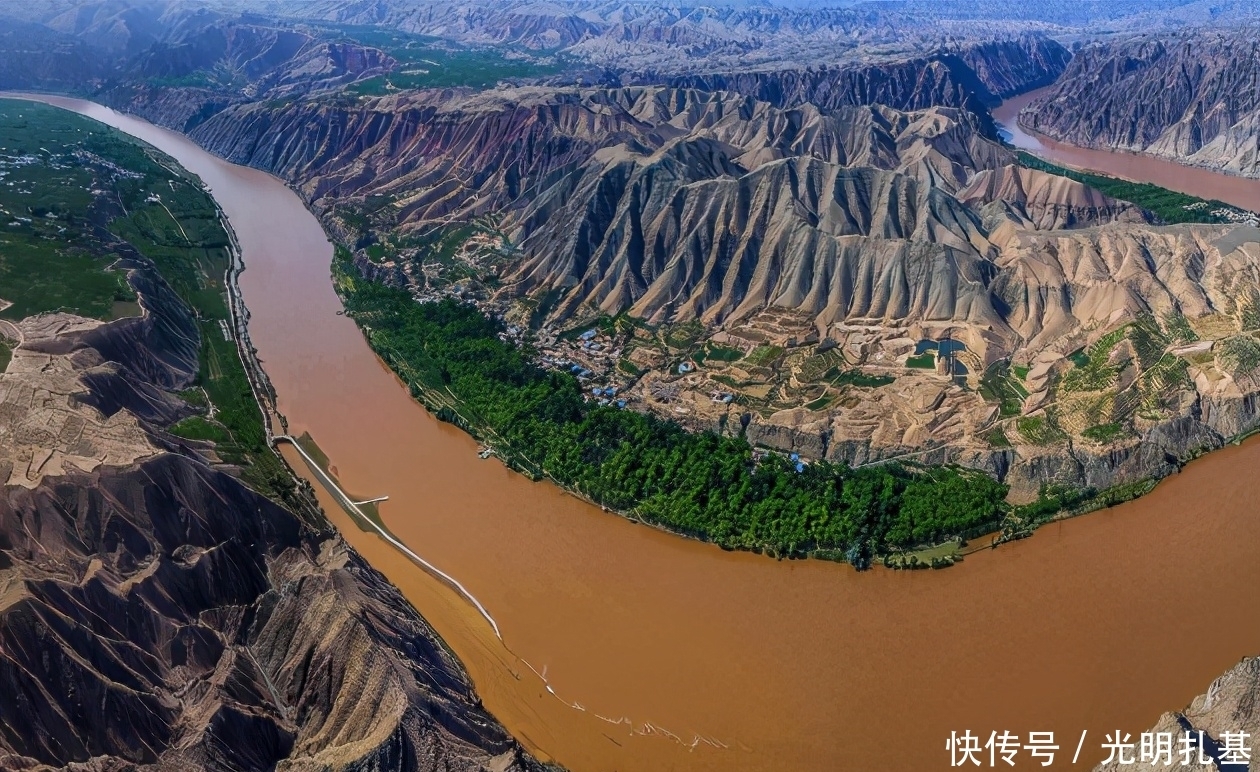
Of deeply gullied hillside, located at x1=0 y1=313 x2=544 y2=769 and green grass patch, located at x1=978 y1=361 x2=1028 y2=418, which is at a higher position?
green grass patch, located at x1=978 y1=361 x2=1028 y2=418

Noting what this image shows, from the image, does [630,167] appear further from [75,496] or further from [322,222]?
[75,496]

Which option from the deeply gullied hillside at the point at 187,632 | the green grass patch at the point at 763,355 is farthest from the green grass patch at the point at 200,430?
the green grass patch at the point at 763,355

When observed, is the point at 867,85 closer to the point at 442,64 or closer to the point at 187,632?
the point at 442,64

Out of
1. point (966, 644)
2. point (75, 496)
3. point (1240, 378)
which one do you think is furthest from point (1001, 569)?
point (75, 496)

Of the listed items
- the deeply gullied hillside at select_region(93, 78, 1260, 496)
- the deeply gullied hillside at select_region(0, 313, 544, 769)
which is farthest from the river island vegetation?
the deeply gullied hillside at select_region(0, 313, 544, 769)

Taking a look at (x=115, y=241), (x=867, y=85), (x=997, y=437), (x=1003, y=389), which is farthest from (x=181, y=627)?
(x=867, y=85)

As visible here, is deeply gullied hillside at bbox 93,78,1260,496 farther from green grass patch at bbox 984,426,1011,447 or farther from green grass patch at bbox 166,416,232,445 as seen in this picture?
green grass patch at bbox 166,416,232,445
